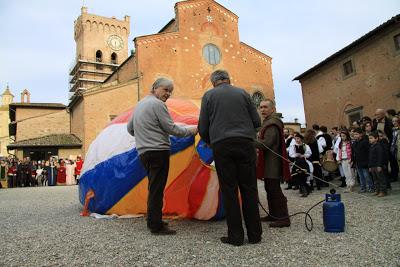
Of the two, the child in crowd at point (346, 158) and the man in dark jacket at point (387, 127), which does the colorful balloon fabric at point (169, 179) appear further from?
the man in dark jacket at point (387, 127)

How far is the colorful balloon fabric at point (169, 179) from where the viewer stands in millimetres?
4859

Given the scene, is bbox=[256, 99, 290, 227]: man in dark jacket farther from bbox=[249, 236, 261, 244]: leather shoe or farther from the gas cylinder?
bbox=[249, 236, 261, 244]: leather shoe

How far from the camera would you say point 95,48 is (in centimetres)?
4894

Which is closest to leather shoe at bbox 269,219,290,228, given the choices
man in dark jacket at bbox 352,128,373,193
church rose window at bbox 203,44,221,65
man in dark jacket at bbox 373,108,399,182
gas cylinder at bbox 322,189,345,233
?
gas cylinder at bbox 322,189,345,233

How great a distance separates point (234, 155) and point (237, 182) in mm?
351

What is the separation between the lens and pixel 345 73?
21016 millimetres

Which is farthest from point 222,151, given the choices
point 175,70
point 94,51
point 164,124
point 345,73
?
point 94,51

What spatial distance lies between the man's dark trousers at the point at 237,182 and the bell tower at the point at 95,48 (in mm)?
46451

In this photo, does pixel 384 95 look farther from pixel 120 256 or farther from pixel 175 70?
pixel 120 256

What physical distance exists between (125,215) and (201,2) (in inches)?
1126

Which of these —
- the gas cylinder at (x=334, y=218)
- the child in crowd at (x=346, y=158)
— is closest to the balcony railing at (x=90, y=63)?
the child in crowd at (x=346, y=158)

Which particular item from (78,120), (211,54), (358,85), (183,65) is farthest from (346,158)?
(78,120)

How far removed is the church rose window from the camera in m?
29.5

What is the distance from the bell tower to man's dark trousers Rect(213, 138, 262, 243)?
1829 inches
